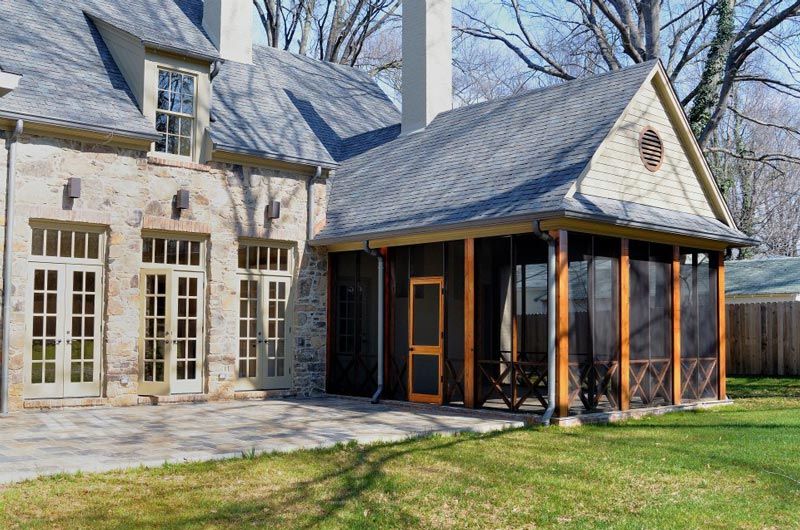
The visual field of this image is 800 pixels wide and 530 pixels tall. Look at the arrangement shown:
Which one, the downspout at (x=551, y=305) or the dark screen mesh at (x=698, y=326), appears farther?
the dark screen mesh at (x=698, y=326)

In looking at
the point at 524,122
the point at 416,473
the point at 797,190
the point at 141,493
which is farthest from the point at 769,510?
the point at 797,190

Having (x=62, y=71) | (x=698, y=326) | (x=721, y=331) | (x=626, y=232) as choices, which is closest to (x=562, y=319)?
(x=626, y=232)

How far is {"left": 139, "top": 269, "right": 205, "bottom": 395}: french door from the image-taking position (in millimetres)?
13203

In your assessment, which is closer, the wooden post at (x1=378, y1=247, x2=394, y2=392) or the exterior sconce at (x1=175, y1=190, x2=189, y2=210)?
the exterior sconce at (x1=175, y1=190, x2=189, y2=210)

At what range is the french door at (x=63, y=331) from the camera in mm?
12000

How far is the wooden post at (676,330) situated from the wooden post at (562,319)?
102 inches

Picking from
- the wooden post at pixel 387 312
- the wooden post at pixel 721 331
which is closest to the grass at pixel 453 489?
the wooden post at pixel 387 312

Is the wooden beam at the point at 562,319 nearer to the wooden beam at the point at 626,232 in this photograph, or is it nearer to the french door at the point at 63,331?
the wooden beam at the point at 626,232

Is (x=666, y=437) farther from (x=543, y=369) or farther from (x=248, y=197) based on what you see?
(x=248, y=197)

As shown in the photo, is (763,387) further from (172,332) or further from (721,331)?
(172,332)

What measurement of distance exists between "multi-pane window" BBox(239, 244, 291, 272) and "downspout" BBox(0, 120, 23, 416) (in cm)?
374

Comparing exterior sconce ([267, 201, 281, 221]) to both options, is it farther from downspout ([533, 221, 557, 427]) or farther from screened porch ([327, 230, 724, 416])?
downspout ([533, 221, 557, 427])

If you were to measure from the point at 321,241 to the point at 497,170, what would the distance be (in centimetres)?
346

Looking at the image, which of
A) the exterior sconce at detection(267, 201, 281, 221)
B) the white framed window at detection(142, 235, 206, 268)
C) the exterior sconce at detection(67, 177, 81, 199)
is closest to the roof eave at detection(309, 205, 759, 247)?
the exterior sconce at detection(267, 201, 281, 221)
